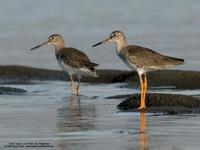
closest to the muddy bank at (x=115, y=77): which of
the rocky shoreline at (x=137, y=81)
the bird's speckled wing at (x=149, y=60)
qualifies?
the rocky shoreline at (x=137, y=81)

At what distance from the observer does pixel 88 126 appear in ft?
39.8

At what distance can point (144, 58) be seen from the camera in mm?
16062

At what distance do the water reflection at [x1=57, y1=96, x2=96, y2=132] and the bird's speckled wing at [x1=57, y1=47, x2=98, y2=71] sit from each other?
2.65 m

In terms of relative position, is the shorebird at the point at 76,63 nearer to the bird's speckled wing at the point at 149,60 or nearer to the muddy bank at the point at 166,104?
the bird's speckled wing at the point at 149,60

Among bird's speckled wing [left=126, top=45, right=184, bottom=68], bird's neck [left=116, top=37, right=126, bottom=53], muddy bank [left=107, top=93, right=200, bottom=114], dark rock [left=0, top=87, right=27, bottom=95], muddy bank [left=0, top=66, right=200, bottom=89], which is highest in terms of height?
bird's neck [left=116, top=37, right=126, bottom=53]

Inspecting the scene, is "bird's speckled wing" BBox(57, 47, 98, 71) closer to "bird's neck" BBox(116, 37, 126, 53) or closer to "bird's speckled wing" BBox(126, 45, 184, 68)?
"bird's neck" BBox(116, 37, 126, 53)

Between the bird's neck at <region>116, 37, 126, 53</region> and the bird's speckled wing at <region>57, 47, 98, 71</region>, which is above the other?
the bird's neck at <region>116, 37, 126, 53</region>

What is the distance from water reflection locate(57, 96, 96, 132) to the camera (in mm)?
12023

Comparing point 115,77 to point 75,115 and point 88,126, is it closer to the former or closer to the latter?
point 75,115

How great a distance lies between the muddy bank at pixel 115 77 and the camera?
1905 centimetres

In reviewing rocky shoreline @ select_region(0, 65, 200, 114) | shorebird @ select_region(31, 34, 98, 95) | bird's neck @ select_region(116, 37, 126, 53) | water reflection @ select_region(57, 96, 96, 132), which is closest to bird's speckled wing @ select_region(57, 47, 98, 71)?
shorebird @ select_region(31, 34, 98, 95)

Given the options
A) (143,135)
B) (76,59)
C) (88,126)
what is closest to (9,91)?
(76,59)

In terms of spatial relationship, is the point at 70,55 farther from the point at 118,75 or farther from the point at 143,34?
the point at 143,34

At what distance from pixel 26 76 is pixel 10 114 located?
7563 millimetres
